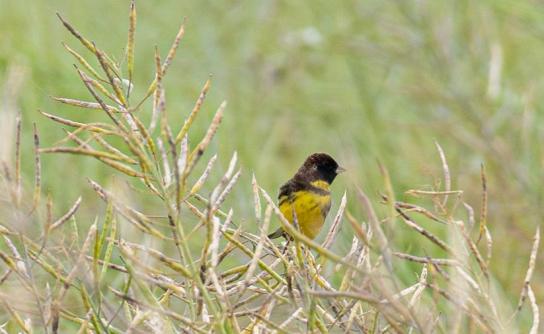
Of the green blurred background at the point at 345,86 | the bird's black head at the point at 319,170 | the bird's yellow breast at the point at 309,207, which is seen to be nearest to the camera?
the bird's yellow breast at the point at 309,207

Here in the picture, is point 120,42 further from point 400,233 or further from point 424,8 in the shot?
point 400,233

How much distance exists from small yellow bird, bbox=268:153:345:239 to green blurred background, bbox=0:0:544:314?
0.35 ft

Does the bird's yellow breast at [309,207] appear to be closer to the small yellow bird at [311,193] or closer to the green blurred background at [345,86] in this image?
the small yellow bird at [311,193]

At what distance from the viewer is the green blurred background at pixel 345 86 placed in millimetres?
3553

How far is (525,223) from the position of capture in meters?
3.64

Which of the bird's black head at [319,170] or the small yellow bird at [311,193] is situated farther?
the bird's black head at [319,170]

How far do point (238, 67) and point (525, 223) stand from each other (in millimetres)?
2041

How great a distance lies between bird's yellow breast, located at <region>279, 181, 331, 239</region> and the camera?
3135 mm

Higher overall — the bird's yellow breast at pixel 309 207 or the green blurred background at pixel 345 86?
the green blurred background at pixel 345 86

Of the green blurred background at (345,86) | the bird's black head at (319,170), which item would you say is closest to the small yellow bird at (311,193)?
the bird's black head at (319,170)

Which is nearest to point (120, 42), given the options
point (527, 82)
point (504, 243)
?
point (527, 82)

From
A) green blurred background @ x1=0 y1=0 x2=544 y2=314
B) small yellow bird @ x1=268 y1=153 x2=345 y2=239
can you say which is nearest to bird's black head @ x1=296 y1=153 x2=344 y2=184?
small yellow bird @ x1=268 y1=153 x2=345 y2=239

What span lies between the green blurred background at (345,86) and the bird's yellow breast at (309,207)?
108mm

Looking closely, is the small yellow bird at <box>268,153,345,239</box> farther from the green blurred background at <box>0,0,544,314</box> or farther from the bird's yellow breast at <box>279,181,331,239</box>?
the green blurred background at <box>0,0,544,314</box>
